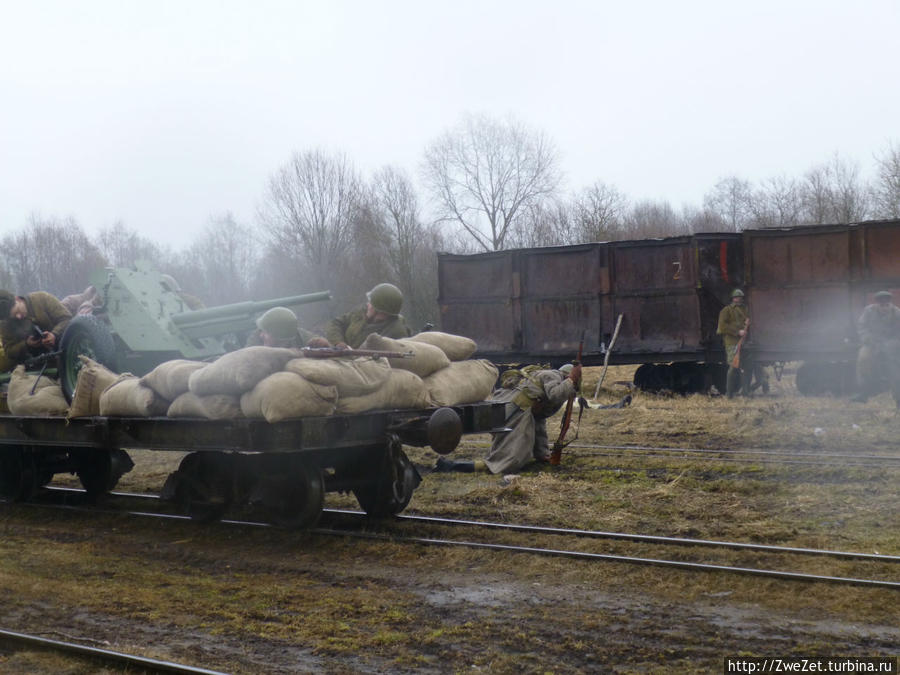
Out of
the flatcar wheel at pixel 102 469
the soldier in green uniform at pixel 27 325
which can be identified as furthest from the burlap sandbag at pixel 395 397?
the soldier in green uniform at pixel 27 325

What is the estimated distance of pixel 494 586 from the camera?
19.2 ft

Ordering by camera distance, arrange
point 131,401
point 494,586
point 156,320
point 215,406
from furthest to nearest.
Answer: point 156,320 < point 131,401 < point 215,406 < point 494,586

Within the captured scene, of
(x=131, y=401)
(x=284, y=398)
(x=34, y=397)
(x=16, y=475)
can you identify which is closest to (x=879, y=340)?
(x=284, y=398)

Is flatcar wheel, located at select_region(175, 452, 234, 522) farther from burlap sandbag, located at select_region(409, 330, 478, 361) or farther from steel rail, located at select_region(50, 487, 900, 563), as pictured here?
burlap sandbag, located at select_region(409, 330, 478, 361)

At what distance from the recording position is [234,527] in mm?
7715

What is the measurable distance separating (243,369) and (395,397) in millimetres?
1211

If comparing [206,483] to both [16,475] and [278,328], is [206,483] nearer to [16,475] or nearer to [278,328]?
[278,328]

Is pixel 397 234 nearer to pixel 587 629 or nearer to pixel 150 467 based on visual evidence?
pixel 150 467

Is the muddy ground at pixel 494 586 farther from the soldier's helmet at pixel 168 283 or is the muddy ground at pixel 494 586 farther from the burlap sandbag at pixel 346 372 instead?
the soldier's helmet at pixel 168 283

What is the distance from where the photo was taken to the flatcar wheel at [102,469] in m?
9.21

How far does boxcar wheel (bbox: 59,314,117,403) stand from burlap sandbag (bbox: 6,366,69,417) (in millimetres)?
143

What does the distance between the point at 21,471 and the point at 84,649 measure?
541 centimetres

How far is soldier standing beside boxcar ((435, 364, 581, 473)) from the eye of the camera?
371 inches

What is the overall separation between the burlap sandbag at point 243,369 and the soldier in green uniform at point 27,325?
332 cm
